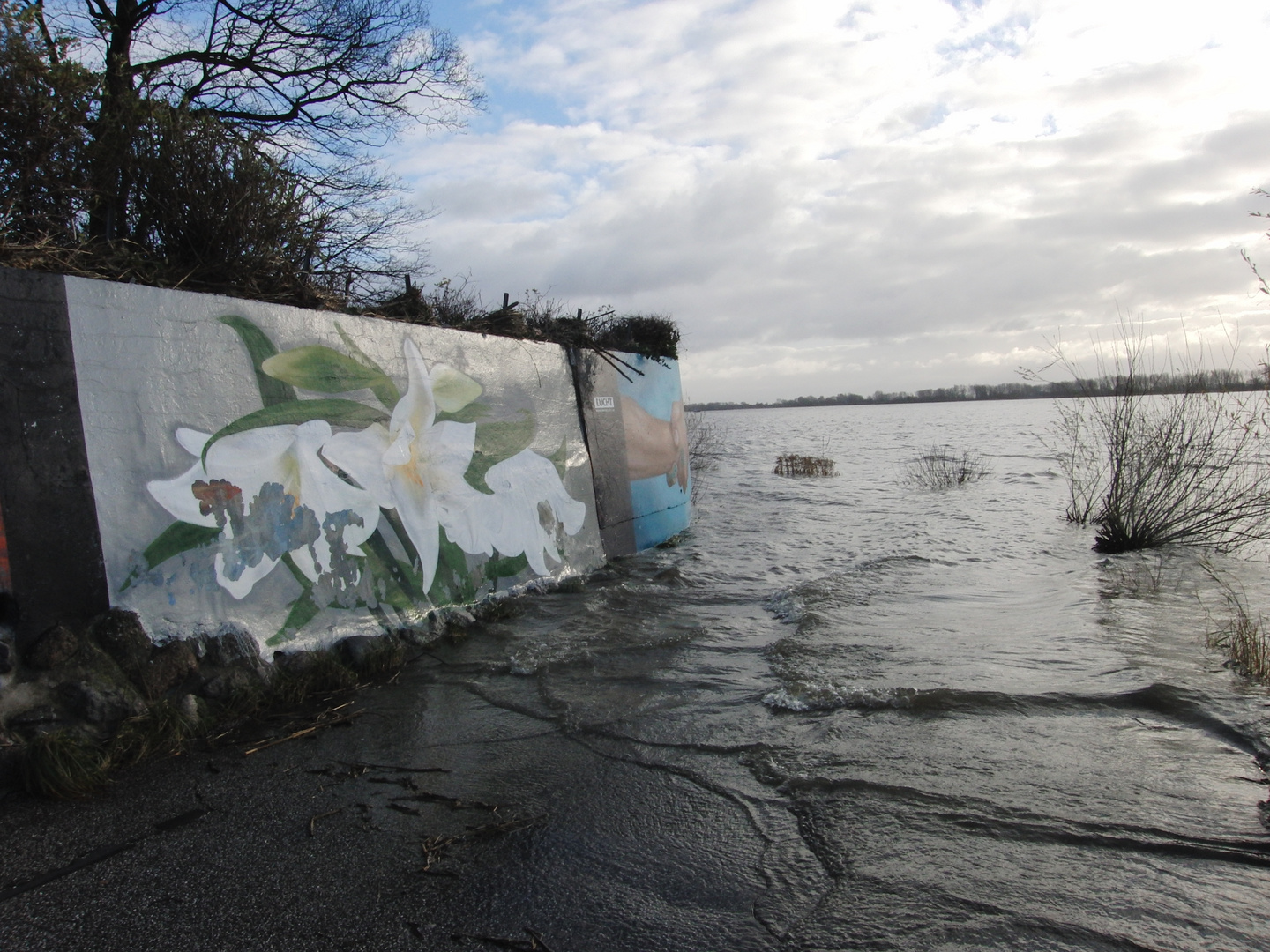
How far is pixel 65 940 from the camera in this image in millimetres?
2719

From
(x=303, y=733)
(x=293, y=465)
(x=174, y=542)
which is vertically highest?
(x=293, y=465)

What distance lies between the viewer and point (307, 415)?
5.83m

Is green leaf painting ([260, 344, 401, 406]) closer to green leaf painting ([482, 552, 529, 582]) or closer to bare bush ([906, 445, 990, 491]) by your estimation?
green leaf painting ([482, 552, 529, 582])

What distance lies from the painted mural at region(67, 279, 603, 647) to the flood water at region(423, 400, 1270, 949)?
→ 0.96 metres

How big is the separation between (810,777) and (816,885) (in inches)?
39.4

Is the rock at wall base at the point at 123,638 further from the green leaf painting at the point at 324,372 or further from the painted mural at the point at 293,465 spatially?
the green leaf painting at the point at 324,372

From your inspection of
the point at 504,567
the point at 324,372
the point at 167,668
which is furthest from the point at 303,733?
the point at 504,567

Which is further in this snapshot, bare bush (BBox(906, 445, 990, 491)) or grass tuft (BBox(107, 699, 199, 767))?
bare bush (BBox(906, 445, 990, 491))

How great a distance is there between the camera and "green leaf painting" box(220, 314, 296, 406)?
544cm

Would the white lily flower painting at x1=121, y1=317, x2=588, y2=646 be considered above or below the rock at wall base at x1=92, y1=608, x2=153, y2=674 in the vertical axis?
above

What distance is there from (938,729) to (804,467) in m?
20.5

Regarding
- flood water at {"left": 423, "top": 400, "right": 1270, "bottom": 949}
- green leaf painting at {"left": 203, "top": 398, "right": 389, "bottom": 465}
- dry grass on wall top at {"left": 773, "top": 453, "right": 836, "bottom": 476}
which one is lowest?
flood water at {"left": 423, "top": 400, "right": 1270, "bottom": 949}

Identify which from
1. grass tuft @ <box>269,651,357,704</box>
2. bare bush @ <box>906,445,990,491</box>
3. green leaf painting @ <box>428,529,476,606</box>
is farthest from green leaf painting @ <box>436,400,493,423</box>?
bare bush @ <box>906,445,990,491</box>

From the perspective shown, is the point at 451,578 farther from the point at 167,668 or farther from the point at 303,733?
the point at 167,668
